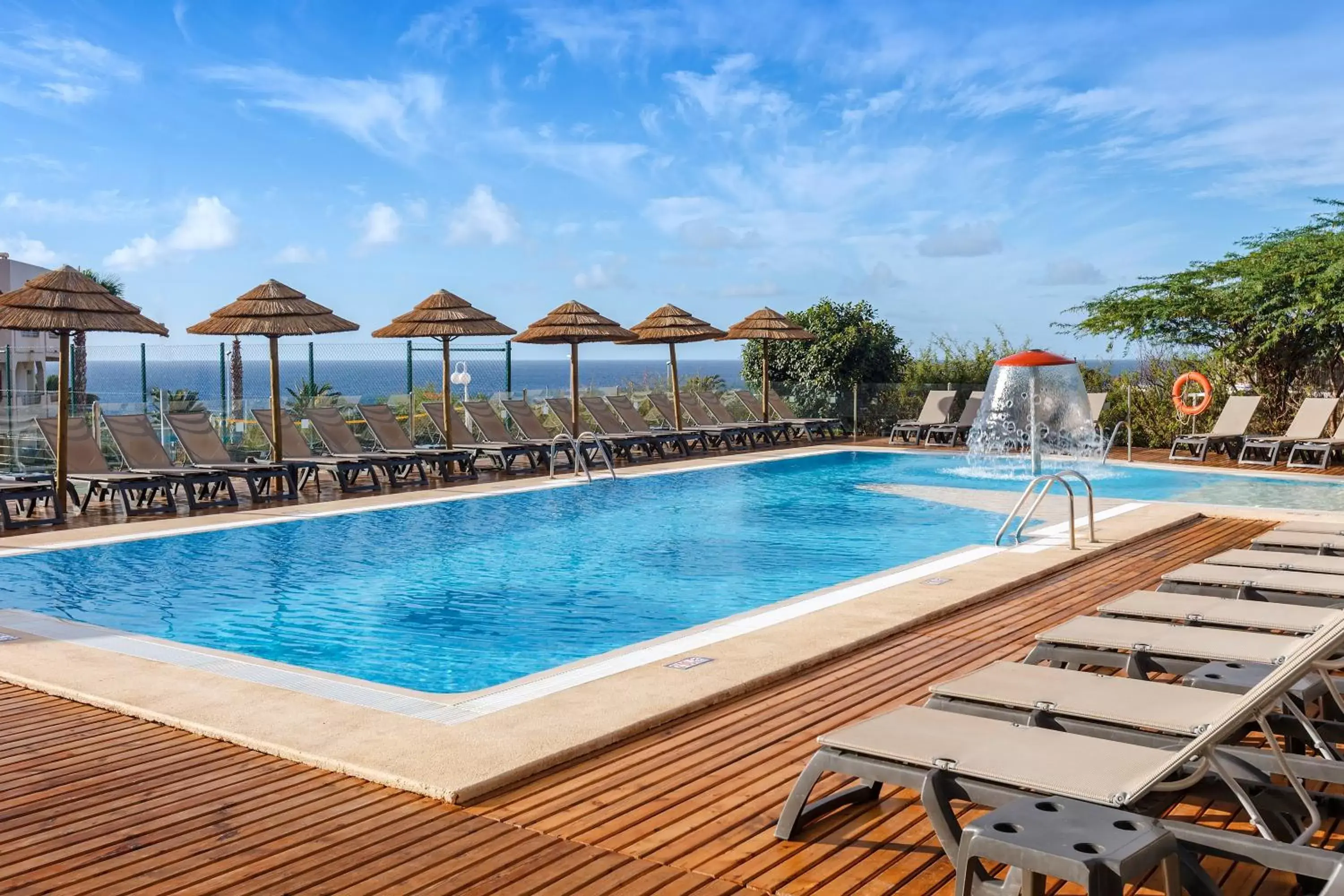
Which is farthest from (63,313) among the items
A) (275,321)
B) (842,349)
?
(842,349)

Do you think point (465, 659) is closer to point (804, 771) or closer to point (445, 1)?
point (804, 771)

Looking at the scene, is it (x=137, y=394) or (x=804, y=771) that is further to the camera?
(x=137, y=394)

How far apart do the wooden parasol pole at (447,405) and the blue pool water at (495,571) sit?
2.24 metres

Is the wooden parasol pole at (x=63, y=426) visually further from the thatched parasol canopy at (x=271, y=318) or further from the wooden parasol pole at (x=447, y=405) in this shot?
the wooden parasol pole at (x=447, y=405)

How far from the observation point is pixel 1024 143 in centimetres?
2833

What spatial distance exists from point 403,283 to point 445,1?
48005mm

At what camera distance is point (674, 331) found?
723 inches

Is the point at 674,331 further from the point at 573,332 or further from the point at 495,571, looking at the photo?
the point at 495,571

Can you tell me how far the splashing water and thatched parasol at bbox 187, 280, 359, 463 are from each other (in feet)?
28.1

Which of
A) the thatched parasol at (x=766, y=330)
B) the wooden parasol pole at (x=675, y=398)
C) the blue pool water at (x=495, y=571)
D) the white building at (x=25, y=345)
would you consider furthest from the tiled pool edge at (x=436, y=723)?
the white building at (x=25, y=345)

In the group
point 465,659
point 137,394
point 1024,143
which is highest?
point 1024,143

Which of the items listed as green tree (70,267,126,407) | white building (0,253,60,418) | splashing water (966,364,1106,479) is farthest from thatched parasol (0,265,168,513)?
green tree (70,267,126,407)

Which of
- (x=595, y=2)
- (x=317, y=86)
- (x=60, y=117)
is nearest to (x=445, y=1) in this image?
(x=595, y=2)

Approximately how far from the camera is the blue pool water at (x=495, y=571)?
6609 mm
